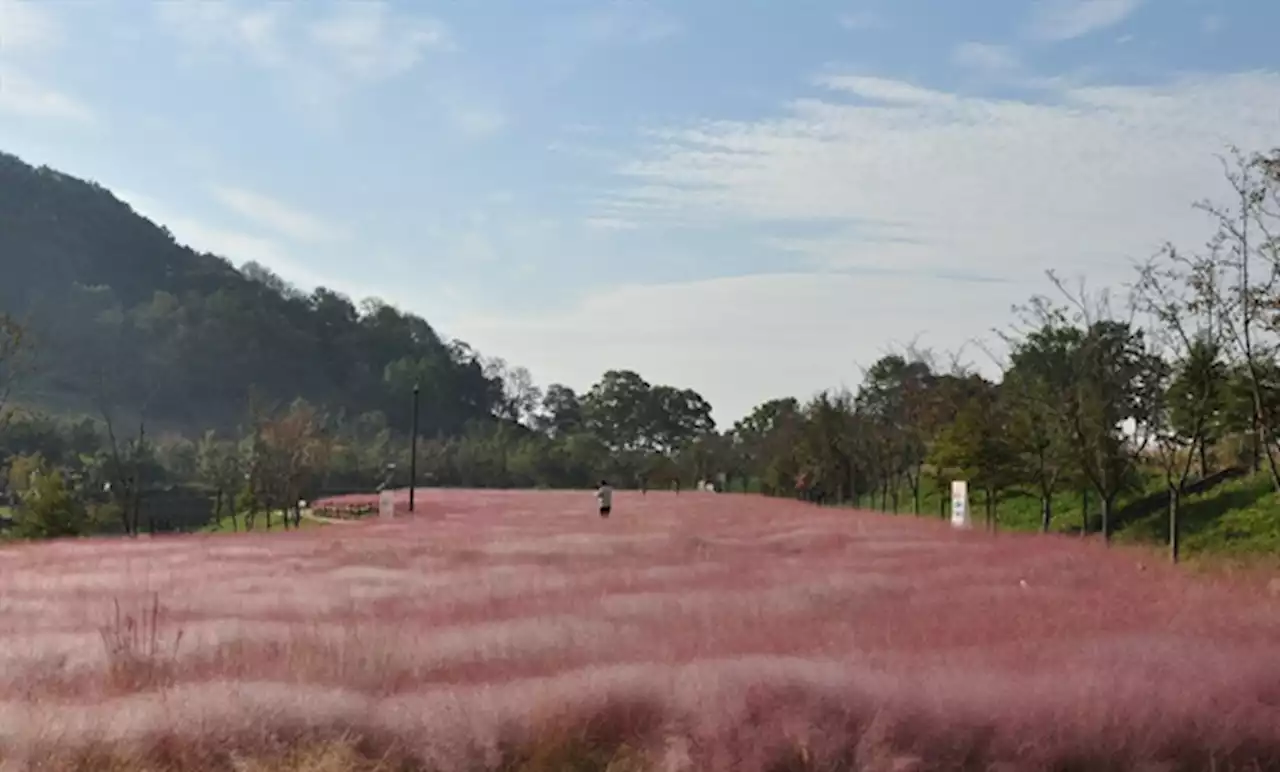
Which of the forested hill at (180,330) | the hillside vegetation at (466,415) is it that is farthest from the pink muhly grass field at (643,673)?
the forested hill at (180,330)

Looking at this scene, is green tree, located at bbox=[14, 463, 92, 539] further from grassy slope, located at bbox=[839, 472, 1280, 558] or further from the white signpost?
grassy slope, located at bbox=[839, 472, 1280, 558]

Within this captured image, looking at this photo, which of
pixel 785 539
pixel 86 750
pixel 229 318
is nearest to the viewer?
pixel 86 750

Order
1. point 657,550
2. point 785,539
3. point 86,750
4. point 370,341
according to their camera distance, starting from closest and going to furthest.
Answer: point 86,750, point 657,550, point 785,539, point 370,341

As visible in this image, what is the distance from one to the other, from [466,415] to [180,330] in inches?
Result: 1119

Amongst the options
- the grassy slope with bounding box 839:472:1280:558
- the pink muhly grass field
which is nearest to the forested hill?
the grassy slope with bounding box 839:472:1280:558

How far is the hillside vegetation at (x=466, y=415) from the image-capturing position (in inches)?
1066

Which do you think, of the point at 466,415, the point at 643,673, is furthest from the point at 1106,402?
the point at 466,415

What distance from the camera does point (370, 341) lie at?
137000 millimetres

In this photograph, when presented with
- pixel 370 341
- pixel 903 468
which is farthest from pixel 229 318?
pixel 903 468

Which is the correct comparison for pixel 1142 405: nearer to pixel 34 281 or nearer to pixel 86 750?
pixel 86 750

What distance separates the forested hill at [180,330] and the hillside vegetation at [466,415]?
282 millimetres

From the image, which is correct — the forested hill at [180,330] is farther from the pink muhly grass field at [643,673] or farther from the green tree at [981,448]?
the pink muhly grass field at [643,673]

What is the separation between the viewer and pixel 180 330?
118m

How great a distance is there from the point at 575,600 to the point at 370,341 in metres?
129
